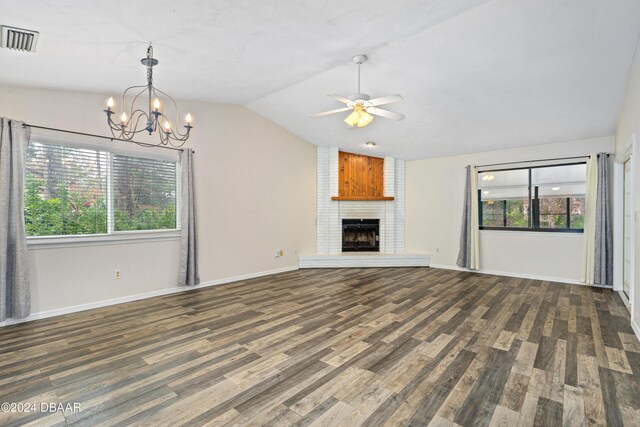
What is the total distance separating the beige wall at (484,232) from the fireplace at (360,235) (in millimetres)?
766

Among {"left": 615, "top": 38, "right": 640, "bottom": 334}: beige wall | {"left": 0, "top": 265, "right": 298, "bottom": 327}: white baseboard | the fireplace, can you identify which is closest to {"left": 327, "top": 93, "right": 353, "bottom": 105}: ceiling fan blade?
{"left": 615, "top": 38, "right": 640, "bottom": 334}: beige wall

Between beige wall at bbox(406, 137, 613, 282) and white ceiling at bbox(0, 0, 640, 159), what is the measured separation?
0.92 metres

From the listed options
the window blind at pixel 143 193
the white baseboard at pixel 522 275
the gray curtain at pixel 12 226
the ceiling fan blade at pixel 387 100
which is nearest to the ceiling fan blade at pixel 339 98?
the ceiling fan blade at pixel 387 100

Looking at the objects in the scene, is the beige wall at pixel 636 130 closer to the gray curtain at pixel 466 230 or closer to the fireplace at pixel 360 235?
the gray curtain at pixel 466 230

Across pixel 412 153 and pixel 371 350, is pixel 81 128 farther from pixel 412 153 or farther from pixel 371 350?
pixel 412 153

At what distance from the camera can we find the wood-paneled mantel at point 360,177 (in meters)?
7.37

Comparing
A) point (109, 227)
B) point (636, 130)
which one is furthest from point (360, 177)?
point (109, 227)

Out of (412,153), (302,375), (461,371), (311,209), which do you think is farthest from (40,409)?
(412,153)

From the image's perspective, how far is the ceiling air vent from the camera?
247 cm

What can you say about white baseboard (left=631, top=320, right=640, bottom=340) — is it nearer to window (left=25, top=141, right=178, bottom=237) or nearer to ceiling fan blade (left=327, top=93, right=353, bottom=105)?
ceiling fan blade (left=327, top=93, right=353, bottom=105)

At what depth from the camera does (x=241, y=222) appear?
5.70 m

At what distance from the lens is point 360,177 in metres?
7.49

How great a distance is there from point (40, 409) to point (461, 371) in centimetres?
290

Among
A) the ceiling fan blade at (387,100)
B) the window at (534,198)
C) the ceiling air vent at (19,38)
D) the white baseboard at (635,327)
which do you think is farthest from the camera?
the window at (534,198)
